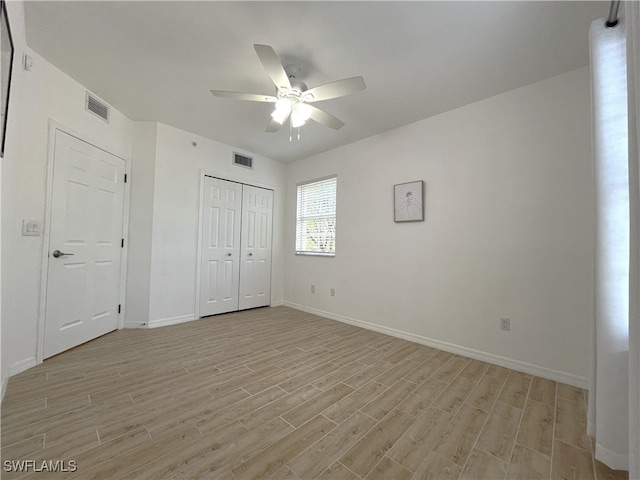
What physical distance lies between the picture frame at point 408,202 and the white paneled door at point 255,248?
90.7 inches

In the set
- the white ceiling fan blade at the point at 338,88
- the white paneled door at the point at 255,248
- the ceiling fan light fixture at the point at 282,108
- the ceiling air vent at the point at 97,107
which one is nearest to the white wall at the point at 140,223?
the ceiling air vent at the point at 97,107

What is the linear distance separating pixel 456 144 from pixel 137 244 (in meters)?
4.00

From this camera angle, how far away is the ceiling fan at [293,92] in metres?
1.75

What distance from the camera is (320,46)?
1.95 metres

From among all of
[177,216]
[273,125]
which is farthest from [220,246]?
[273,125]

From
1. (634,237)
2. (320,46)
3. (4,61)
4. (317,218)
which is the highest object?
(320,46)

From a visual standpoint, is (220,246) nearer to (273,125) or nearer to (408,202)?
(273,125)

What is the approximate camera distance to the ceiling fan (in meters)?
1.75

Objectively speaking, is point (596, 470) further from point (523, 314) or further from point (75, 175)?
point (75, 175)

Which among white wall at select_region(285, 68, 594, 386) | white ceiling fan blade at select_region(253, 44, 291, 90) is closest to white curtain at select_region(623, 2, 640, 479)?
A: white wall at select_region(285, 68, 594, 386)

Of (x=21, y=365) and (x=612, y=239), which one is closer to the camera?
(x=612, y=239)

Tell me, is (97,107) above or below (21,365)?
above

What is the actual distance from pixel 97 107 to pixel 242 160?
72.1 inches

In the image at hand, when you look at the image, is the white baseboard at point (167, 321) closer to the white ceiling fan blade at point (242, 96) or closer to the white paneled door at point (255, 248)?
the white paneled door at point (255, 248)
